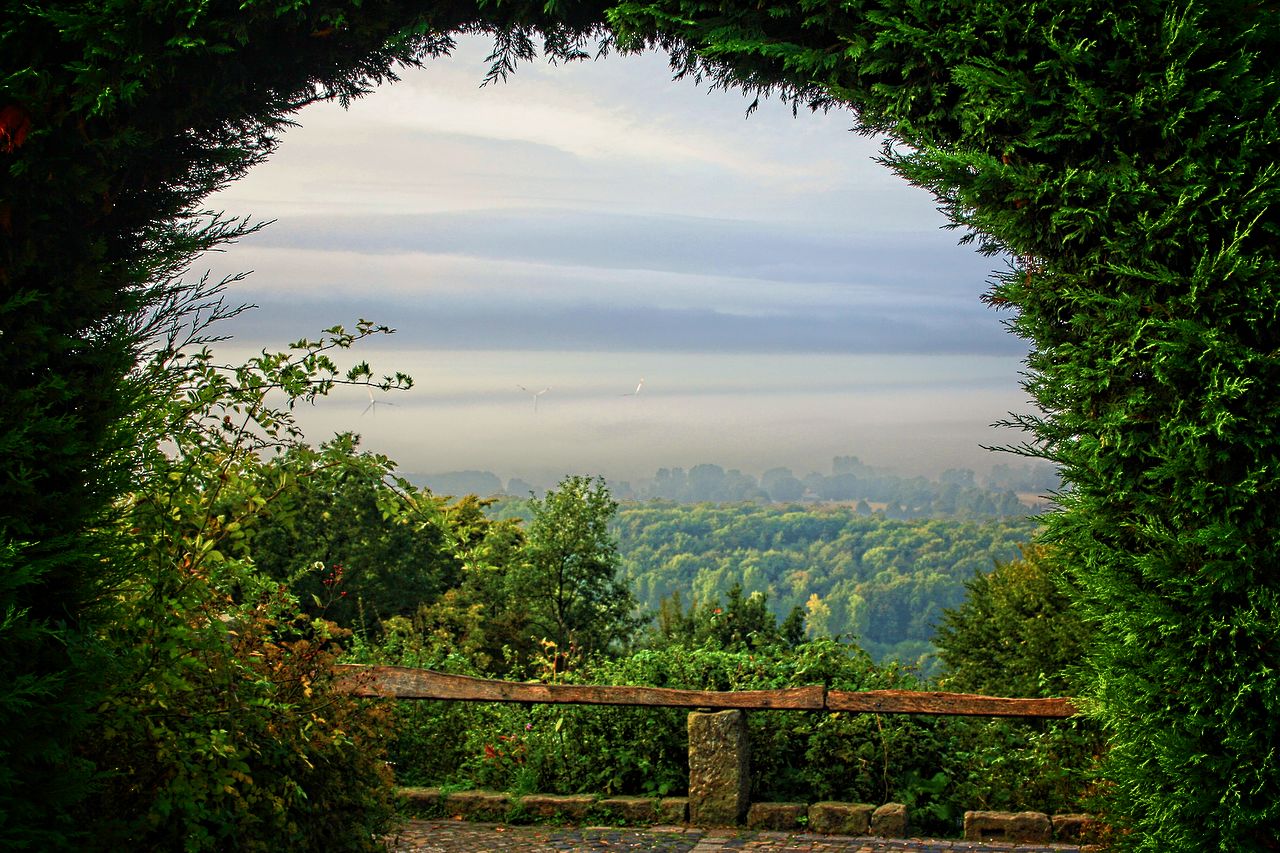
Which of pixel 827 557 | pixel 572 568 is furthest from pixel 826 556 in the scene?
pixel 572 568

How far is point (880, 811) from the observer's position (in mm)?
6555

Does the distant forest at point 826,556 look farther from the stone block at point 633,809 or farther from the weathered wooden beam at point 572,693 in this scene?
the stone block at point 633,809

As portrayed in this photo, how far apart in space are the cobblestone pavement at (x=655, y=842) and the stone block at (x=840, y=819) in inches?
3.4

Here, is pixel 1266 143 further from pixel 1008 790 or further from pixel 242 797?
pixel 1008 790

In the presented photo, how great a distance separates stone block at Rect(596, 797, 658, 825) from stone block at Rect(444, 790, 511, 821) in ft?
2.32

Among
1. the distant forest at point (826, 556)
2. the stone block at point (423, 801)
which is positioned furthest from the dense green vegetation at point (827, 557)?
the stone block at point (423, 801)

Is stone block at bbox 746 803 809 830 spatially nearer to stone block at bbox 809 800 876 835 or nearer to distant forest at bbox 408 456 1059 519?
stone block at bbox 809 800 876 835

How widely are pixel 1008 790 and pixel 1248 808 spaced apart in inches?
161

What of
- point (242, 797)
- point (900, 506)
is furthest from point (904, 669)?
point (900, 506)

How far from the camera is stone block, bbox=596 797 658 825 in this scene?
22.2 ft

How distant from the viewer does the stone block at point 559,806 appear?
270 inches

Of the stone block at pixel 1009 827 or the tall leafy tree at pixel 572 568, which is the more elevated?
the tall leafy tree at pixel 572 568

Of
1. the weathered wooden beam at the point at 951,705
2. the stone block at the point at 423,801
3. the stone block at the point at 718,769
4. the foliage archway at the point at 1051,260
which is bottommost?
the stone block at the point at 423,801

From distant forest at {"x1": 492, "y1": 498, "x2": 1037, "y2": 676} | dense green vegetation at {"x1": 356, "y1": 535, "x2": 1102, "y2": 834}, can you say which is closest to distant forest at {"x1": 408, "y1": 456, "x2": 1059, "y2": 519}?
distant forest at {"x1": 492, "y1": 498, "x2": 1037, "y2": 676}
